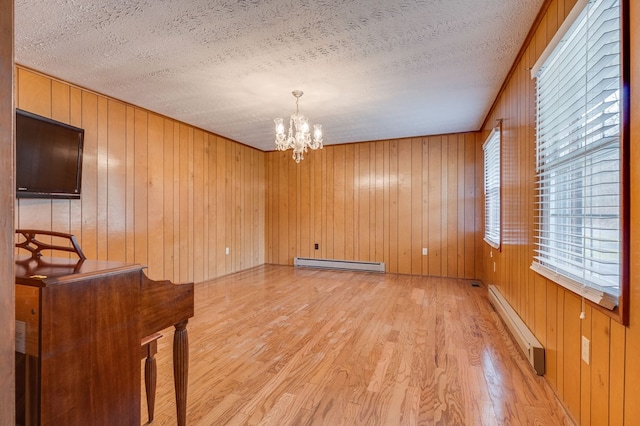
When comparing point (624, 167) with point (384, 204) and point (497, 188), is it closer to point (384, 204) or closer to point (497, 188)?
point (497, 188)

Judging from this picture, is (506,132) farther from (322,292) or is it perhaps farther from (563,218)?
(322,292)

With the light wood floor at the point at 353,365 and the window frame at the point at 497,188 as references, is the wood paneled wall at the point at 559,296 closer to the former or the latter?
the window frame at the point at 497,188

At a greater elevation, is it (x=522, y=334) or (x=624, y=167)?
(x=624, y=167)

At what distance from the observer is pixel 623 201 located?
106 cm

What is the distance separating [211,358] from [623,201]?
2421mm

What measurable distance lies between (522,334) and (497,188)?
1.61m

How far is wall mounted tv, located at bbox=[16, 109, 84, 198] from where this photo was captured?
2.35 m

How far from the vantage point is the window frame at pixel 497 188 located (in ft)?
9.77

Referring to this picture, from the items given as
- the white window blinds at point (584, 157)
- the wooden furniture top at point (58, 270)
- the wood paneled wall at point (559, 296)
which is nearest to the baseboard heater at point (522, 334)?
the wood paneled wall at point (559, 296)

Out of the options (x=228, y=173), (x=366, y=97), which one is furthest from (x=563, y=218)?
(x=228, y=173)

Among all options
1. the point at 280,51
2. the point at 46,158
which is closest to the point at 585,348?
the point at 280,51

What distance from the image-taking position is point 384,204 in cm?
501

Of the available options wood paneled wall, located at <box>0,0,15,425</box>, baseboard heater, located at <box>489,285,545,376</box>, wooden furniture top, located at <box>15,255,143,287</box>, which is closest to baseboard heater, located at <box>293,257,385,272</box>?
baseboard heater, located at <box>489,285,545,376</box>

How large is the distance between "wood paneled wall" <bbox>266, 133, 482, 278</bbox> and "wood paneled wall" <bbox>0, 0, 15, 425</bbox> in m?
4.77
